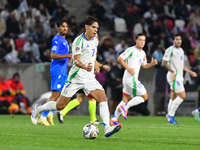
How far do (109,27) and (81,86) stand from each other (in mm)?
13432

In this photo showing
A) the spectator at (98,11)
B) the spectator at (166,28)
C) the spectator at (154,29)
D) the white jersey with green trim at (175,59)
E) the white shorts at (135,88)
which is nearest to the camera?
the white shorts at (135,88)

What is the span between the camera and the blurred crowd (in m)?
17.6

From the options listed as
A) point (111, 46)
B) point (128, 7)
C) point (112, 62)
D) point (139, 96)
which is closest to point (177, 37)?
point (139, 96)

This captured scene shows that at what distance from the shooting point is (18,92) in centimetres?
1656

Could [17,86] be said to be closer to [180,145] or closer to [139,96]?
[139,96]

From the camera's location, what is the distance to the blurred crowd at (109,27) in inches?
693

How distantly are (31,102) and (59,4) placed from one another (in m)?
6.72

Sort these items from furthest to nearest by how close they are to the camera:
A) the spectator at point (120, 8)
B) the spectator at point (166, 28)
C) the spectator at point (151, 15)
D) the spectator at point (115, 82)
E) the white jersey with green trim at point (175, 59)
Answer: the spectator at point (120, 8), the spectator at point (151, 15), the spectator at point (166, 28), the spectator at point (115, 82), the white jersey with green trim at point (175, 59)

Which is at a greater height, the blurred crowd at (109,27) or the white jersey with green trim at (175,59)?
the blurred crowd at (109,27)

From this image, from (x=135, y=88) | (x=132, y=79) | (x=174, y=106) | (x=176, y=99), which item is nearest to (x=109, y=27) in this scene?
(x=176, y=99)

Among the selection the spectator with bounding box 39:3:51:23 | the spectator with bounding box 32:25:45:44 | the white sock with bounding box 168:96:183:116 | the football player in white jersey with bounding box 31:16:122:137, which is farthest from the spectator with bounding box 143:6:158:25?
the football player in white jersey with bounding box 31:16:122:137

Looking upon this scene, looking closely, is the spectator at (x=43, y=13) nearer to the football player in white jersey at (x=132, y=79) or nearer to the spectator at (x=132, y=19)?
the spectator at (x=132, y=19)

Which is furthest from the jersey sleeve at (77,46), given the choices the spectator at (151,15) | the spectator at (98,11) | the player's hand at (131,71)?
the spectator at (151,15)

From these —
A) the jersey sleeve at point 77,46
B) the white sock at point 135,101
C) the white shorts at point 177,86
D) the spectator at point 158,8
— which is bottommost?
the white sock at point 135,101
